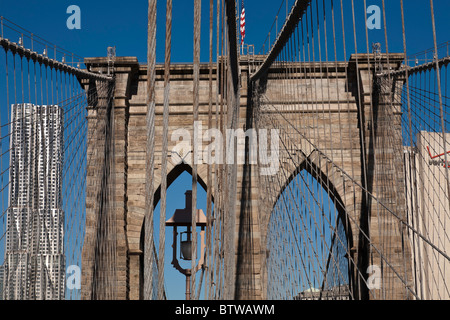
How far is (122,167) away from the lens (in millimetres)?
13500

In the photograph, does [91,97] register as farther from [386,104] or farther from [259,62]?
[386,104]

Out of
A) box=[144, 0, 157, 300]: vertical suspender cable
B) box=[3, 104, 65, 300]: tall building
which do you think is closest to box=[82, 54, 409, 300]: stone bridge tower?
box=[3, 104, 65, 300]: tall building

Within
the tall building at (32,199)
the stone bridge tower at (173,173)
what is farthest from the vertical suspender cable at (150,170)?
the stone bridge tower at (173,173)

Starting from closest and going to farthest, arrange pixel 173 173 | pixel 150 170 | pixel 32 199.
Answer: pixel 150 170 → pixel 32 199 → pixel 173 173

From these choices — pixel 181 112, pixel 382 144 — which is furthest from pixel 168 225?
pixel 382 144

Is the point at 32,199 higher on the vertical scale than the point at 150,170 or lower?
higher

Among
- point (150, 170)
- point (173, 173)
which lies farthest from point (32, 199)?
point (150, 170)

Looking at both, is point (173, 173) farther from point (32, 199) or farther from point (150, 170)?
point (150, 170)

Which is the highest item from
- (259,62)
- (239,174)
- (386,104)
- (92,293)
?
(259,62)

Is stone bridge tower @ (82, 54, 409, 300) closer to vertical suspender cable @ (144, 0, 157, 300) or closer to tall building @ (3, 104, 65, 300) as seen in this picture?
tall building @ (3, 104, 65, 300)
